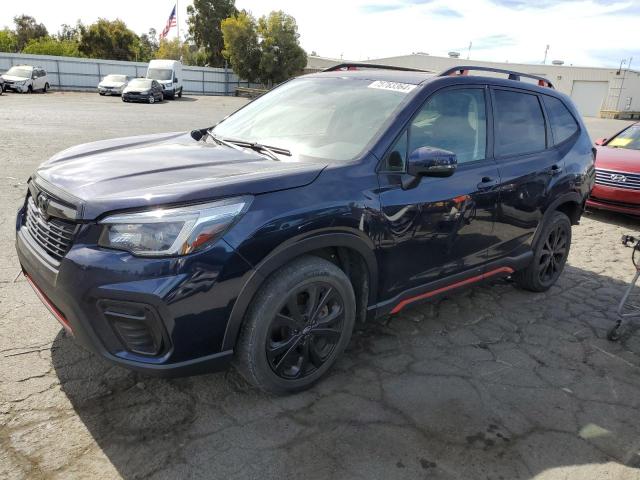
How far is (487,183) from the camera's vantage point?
11.4 feet

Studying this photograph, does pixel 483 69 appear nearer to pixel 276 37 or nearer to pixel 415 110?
pixel 415 110

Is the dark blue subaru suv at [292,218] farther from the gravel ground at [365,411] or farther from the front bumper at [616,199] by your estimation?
the front bumper at [616,199]

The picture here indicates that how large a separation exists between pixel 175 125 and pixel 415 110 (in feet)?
48.0

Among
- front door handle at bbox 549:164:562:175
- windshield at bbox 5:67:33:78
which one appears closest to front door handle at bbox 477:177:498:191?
front door handle at bbox 549:164:562:175

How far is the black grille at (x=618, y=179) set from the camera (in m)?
7.12

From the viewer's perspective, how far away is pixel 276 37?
43656mm

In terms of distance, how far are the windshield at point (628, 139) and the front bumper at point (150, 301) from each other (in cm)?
811

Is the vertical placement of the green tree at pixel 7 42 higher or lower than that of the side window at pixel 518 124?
higher

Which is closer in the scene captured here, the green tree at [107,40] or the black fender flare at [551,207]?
the black fender flare at [551,207]

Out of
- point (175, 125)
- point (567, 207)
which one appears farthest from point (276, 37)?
point (567, 207)

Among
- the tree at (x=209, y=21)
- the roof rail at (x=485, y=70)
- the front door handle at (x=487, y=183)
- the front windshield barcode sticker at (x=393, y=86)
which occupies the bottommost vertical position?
the front door handle at (x=487, y=183)

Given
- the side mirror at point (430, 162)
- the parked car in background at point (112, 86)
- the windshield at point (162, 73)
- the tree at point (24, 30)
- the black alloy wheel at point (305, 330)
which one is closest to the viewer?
the black alloy wheel at point (305, 330)

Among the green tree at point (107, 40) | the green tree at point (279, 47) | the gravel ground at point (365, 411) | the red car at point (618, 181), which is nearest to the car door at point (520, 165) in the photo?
the gravel ground at point (365, 411)

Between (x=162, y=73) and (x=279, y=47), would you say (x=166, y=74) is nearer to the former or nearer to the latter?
(x=162, y=73)
